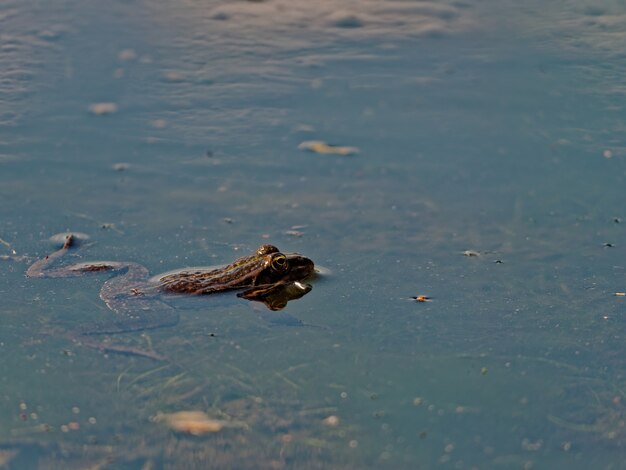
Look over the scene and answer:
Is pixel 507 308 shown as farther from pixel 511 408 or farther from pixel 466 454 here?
pixel 466 454

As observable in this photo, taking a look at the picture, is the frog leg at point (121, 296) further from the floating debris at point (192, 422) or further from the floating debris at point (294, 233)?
the floating debris at point (294, 233)

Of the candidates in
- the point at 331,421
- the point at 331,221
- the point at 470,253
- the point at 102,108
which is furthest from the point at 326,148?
the point at 331,421

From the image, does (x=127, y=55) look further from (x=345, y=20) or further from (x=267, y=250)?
(x=267, y=250)

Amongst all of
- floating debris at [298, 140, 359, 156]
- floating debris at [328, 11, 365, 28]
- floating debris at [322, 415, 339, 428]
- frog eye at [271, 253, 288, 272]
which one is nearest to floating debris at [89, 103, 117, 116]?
floating debris at [298, 140, 359, 156]

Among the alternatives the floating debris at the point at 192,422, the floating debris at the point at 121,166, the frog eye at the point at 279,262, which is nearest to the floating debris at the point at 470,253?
the frog eye at the point at 279,262

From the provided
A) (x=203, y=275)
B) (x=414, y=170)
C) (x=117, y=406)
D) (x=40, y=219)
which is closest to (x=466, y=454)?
(x=117, y=406)
